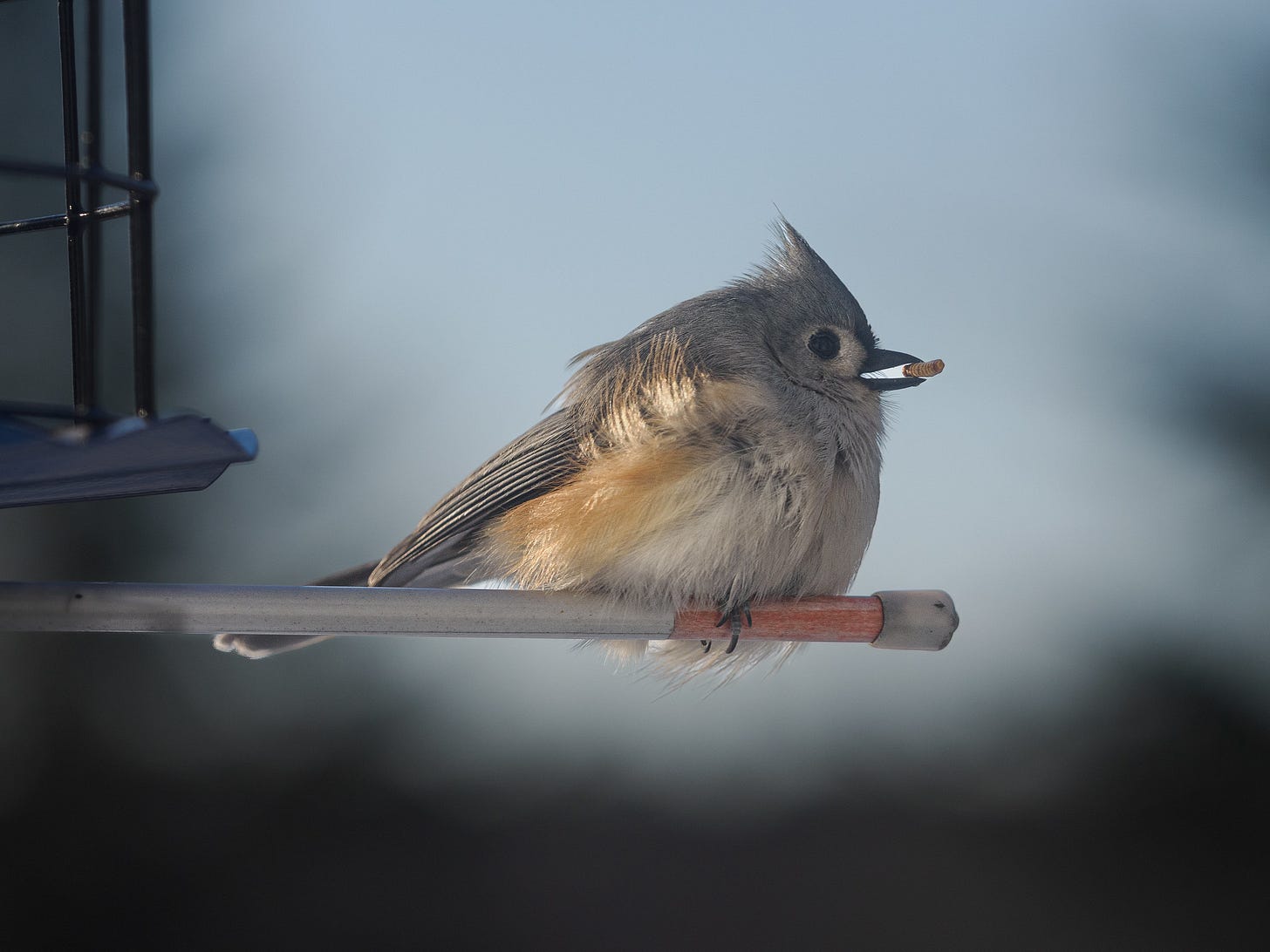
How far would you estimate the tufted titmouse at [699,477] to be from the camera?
175 centimetres

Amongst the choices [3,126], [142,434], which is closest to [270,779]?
[3,126]

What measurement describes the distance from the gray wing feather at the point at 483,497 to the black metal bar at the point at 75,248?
798mm

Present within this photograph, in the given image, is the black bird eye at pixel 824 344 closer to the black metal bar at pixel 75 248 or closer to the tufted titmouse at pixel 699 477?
the tufted titmouse at pixel 699 477

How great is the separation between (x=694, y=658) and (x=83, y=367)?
1200 mm

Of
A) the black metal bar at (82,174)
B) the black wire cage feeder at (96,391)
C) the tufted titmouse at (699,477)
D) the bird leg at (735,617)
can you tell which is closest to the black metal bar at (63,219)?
the black wire cage feeder at (96,391)

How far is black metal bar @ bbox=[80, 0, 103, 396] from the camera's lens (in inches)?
43.2

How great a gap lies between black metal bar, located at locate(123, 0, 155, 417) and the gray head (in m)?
0.98

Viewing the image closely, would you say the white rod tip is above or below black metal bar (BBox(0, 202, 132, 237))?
below

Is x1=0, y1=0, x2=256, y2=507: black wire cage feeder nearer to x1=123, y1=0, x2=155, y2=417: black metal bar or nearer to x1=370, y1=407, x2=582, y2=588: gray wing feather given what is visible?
x1=123, y1=0, x2=155, y2=417: black metal bar

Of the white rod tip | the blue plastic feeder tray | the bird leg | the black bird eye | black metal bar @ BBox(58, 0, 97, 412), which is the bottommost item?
the bird leg

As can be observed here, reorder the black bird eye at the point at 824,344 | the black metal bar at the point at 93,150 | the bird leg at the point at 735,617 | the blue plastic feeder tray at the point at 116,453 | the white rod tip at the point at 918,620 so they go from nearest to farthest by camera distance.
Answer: the blue plastic feeder tray at the point at 116,453 → the black metal bar at the point at 93,150 → the white rod tip at the point at 918,620 → the bird leg at the point at 735,617 → the black bird eye at the point at 824,344

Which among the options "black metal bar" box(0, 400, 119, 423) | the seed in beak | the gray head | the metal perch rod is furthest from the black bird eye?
"black metal bar" box(0, 400, 119, 423)

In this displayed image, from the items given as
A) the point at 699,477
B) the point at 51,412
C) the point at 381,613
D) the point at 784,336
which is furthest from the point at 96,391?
the point at 784,336

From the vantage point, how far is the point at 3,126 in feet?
11.4
